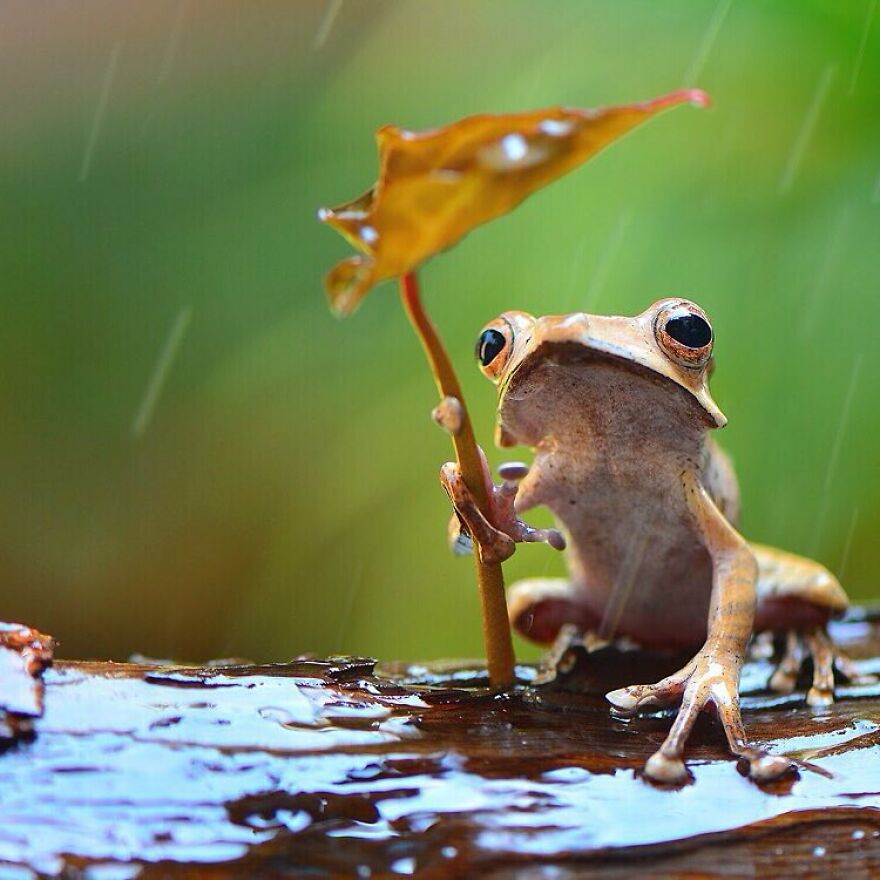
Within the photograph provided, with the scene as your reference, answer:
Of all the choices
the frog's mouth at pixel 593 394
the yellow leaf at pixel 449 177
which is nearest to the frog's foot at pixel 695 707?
the frog's mouth at pixel 593 394

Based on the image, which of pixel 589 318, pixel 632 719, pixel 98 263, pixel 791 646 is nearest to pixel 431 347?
pixel 589 318

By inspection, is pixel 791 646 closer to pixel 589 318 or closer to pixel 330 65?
pixel 589 318

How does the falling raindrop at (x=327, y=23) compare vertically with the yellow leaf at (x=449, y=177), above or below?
above

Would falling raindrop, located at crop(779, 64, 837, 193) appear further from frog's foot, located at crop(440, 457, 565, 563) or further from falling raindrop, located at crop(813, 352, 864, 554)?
frog's foot, located at crop(440, 457, 565, 563)

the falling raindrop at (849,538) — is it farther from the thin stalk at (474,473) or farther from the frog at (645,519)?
the thin stalk at (474,473)

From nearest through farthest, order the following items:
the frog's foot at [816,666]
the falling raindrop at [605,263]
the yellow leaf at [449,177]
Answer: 1. the yellow leaf at [449,177]
2. the frog's foot at [816,666]
3. the falling raindrop at [605,263]

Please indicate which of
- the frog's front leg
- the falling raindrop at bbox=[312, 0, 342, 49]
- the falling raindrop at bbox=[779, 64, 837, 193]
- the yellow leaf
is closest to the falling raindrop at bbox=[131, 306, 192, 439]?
the falling raindrop at bbox=[312, 0, 342, 49]
